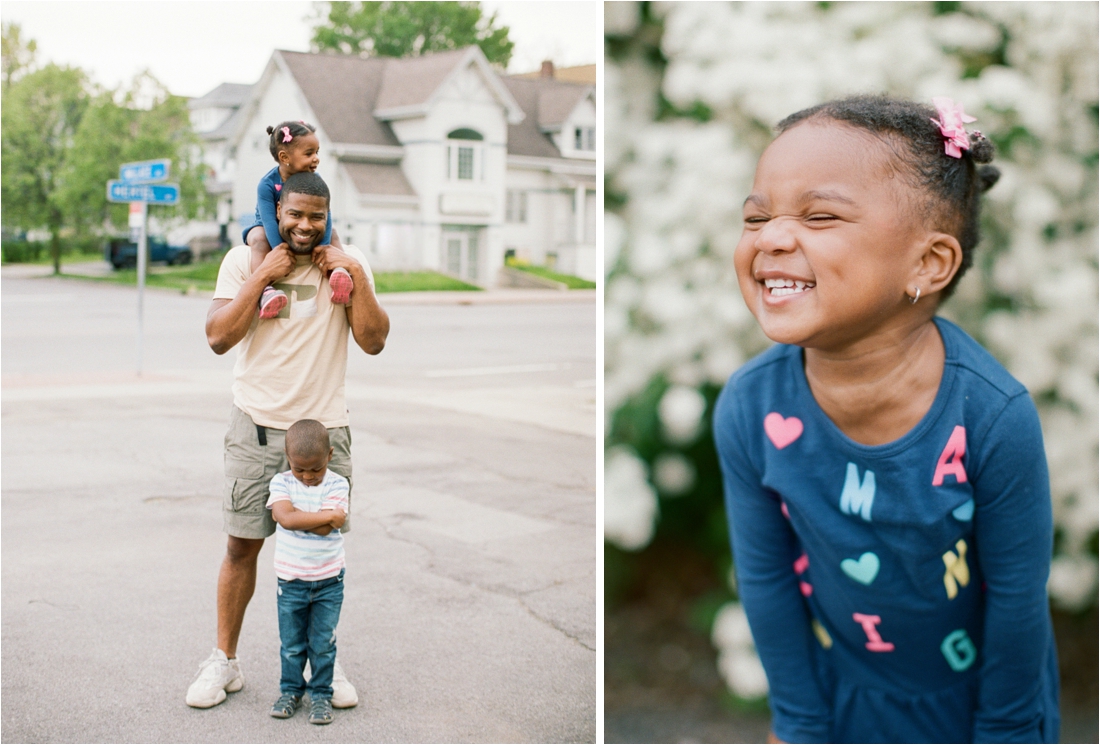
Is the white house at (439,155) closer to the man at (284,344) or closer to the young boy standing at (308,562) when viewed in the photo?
the man at (284,344)

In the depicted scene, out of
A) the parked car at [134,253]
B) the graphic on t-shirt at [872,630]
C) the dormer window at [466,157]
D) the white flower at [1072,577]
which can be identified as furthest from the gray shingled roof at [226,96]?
the graphic on t-shirt at [872,630]

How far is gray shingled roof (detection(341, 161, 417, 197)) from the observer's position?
84.9 ft

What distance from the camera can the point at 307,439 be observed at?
2.75 m

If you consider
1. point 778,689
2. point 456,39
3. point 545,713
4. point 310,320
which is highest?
point 456,39

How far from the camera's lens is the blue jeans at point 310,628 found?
288 cm

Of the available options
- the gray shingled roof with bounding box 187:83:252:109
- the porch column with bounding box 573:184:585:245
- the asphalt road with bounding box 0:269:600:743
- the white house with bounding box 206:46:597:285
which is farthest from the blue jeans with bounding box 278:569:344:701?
the gray shingled roof with bounding box 187:83:252:109

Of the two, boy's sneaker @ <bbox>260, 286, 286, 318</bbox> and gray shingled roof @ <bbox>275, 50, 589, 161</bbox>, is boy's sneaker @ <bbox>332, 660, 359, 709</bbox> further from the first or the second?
gray shingled roof @ <bbox>275, 50, 589, 161</bbox>

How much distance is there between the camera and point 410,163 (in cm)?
2712

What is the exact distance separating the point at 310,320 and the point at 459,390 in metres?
7.41

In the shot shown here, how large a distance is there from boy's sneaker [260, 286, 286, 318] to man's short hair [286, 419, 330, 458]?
301mm

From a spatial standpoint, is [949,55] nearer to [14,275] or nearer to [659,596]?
[659,596]

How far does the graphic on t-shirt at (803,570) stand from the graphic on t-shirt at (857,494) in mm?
251

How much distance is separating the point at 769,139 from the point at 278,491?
1.77 metres

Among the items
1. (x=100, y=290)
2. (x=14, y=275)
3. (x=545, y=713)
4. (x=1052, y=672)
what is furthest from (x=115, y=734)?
(x=14, y=275)
